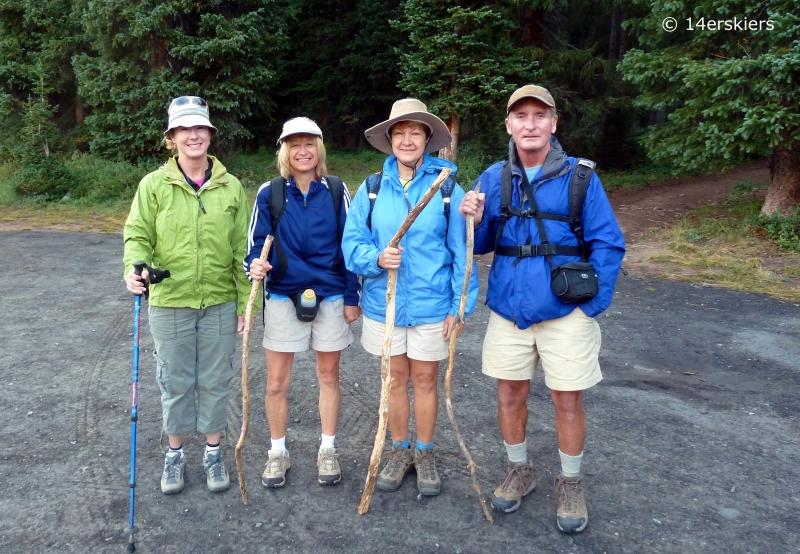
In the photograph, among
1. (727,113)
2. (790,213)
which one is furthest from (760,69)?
(790,213)

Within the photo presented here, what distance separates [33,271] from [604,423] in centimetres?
848

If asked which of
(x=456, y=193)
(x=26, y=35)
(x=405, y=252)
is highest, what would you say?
(x=26, y=35)

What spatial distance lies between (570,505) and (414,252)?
5.26 ft

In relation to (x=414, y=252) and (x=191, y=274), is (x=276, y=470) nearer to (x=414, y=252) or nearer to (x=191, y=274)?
(x=191, y=274)

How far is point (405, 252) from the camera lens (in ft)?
12.2

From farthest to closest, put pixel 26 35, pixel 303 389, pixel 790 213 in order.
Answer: pixel 26 35, pixel 790 213, pixel 303 389

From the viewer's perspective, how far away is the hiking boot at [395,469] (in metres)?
3.92

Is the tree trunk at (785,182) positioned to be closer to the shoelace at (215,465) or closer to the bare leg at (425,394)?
the bare leg at (425,394)

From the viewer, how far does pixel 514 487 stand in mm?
3760

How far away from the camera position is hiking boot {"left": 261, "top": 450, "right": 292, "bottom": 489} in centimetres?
392

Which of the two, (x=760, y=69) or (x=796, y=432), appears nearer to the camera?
(x=796, y=432)

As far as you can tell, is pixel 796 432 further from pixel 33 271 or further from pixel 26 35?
pixel 26 35

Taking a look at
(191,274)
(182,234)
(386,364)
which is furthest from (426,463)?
(182,234)

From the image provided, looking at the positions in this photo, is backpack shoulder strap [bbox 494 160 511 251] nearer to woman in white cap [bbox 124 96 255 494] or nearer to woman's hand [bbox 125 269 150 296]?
woman in white cap [bbox 124 96 255 494]
